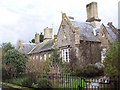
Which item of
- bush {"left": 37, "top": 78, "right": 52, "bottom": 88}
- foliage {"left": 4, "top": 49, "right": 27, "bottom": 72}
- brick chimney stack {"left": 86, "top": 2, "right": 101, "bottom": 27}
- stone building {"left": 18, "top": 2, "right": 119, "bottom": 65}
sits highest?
brick chimney stack {"left": 86, "top": 2, "right": 101, "bottom": 27}

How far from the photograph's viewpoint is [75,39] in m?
22.3

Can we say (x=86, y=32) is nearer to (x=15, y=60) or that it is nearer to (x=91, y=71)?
(x=91, y=71)

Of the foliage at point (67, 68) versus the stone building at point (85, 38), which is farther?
the stone building at point (85, 38)

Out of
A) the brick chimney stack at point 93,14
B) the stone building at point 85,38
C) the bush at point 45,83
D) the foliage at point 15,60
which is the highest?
the brick chimney stack at point 93,14

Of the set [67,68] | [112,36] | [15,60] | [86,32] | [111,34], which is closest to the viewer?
[15,60]

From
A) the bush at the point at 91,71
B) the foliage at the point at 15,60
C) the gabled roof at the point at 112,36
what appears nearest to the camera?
the bush at the point at 91,71

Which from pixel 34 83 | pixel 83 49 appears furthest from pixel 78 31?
pixel 34 83

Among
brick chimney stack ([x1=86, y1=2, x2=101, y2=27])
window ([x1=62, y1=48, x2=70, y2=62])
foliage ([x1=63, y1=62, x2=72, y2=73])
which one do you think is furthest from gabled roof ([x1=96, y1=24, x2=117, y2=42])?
foliage ([x1=63, y1=62, x2=72, y2=73])

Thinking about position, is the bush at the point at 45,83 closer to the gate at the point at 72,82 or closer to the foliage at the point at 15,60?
the gate at the point at 72,82

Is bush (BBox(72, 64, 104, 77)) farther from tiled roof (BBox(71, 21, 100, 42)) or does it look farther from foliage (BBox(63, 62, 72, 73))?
tiled roof (BBox(71, 21, 100, 42))

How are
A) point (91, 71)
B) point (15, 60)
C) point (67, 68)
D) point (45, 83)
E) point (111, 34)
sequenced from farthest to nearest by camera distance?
point (111, 34)
point (67, 68)
point (15, 60)
point (91, 71)
point (45, 83)

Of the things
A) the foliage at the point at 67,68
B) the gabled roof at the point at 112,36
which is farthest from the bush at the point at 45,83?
the gabled roof at the point at 112,36

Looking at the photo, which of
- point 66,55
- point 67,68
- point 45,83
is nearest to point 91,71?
point 45,83

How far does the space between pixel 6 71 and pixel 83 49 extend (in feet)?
33.3
